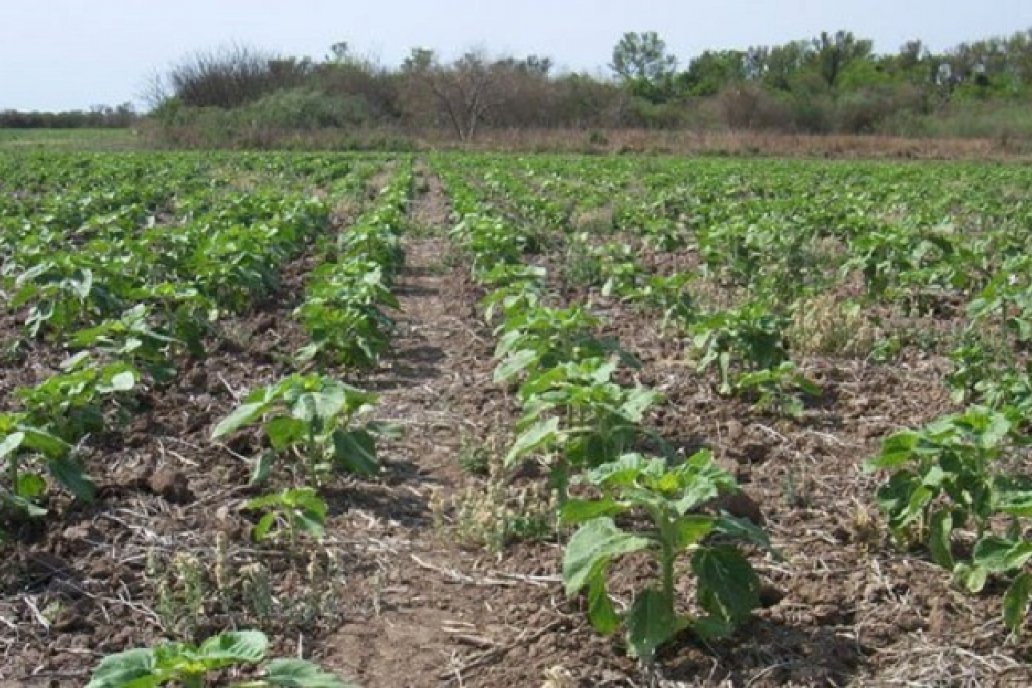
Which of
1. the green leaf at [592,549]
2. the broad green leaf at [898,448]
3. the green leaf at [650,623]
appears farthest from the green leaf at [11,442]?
the broad green leaf at [898,448]

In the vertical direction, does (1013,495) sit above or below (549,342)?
below

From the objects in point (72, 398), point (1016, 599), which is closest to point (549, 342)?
point (72, 398)

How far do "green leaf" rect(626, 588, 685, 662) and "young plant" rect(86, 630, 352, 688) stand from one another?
38.5 inches

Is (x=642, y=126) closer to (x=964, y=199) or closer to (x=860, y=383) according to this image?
(x=964, y=199)

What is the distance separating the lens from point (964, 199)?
17734mm

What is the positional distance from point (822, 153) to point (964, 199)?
26817 mm

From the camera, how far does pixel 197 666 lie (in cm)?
250

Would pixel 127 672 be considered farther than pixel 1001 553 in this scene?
No

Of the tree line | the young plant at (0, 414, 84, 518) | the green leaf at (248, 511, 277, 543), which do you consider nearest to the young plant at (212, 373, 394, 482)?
the green leaf at (248, 511, 277, 543)

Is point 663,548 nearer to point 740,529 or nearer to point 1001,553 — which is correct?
point 740,529

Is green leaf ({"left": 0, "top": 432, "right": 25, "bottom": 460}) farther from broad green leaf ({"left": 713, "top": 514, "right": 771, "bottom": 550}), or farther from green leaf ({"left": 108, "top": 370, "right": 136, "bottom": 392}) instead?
broad green leaf ({"left": 713, "top": 514, "right": 771, "bottom": 550})

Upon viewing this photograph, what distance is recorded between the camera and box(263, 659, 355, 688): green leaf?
2482 millimetres

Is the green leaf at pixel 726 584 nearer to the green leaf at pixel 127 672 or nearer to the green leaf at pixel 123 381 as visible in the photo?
the green leaf at pixel 127 672

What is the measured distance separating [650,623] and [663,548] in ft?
0.71
